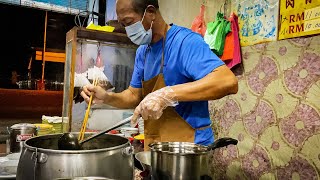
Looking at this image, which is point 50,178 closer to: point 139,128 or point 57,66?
point 139,128

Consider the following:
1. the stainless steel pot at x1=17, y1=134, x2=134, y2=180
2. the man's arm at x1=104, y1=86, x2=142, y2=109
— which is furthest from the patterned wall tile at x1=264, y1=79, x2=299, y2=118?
the stainless steel pot at x1=17, y1=134, x2=134, y2=180

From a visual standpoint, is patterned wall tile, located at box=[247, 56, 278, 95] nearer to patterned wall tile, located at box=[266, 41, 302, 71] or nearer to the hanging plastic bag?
patterned wall tile, located at box=[266, 41, 302, 71]

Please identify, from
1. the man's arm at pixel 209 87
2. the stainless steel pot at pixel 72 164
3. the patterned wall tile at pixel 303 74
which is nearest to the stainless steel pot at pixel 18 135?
the stainless steel pot at pixel 72 164

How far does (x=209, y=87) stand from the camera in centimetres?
155

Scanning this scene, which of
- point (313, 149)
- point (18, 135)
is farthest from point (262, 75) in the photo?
point (18, 135)

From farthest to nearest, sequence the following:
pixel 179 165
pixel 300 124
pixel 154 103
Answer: pixel 300 124 < pixel 154 103 < pixel 179 165

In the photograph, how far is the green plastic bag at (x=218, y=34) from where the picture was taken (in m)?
3.03

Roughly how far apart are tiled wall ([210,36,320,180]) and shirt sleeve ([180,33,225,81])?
1.12 metres

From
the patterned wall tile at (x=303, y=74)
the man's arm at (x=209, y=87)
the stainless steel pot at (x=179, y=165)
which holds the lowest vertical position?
the stainless steel pot at (x=179, y=165)

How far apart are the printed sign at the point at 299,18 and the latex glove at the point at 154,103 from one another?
1.48m

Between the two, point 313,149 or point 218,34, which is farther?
point 218,34

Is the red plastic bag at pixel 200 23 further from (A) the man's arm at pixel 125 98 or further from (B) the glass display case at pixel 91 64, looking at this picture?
(A) the man's arm at pixel 125 98

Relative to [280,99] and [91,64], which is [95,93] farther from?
[91,64]

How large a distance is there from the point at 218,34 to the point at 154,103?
1.79 m
